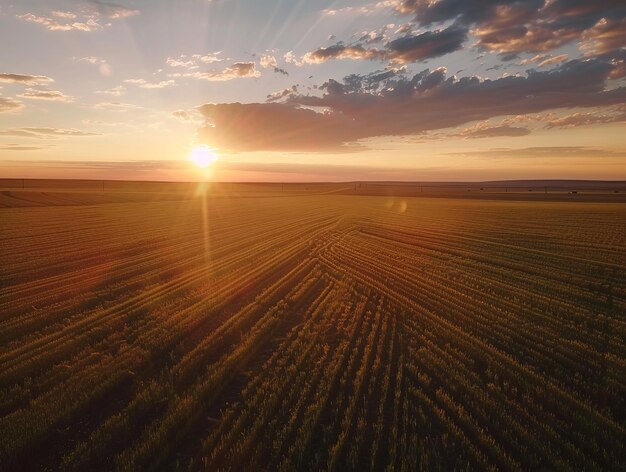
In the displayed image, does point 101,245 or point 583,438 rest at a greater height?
point 583,438

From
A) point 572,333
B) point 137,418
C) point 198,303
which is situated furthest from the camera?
point 198,303

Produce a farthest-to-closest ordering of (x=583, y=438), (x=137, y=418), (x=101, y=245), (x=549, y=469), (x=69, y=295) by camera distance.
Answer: (x=101, y=245) < (x=69, y=295) < (x=137, y=418) < (x=583, y=438) < (x=549, y=469)

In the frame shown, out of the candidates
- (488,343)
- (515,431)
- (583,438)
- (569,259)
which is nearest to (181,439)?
(515,431)

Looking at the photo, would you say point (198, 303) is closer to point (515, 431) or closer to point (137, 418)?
point (137, 418)

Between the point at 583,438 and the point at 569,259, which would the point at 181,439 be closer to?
the point at 583,438

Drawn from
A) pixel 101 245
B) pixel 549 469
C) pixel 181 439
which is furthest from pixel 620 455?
pixel 101 245

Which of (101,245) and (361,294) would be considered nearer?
(361,294)
